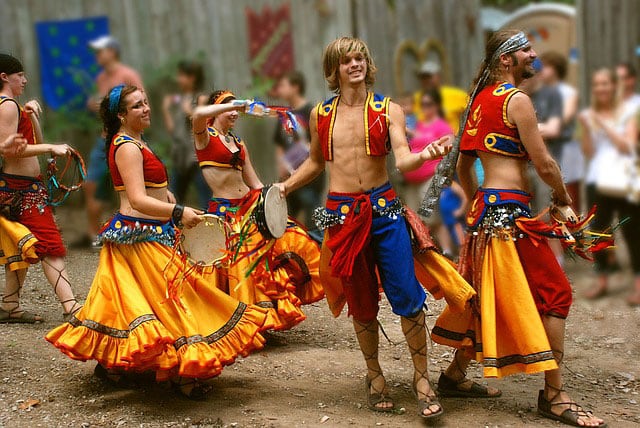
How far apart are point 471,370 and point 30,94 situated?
6.46 metres

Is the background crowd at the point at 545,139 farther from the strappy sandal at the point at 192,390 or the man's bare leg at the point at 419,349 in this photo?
the strappy sandal at the point at 192,390

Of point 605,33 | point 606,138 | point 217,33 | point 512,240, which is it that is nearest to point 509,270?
point 512,240

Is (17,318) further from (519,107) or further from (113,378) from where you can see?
(519,107)

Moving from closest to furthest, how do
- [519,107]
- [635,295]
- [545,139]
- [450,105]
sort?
[519,107], [635,295], [545,139], [450,105]

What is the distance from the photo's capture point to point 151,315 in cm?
422

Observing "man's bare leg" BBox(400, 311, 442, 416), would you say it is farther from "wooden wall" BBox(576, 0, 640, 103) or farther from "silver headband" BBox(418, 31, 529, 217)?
"wooden wall" BBox(576, 0, 640, 103)

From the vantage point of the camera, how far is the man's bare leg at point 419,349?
416 cm

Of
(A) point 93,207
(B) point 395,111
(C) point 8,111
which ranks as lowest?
(A) point 93,207

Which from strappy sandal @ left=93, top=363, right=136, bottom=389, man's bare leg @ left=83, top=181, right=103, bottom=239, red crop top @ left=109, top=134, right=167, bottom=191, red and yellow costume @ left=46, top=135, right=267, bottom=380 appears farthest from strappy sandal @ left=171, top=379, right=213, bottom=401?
man's bare leg @ left=83, top=181, right=103, bottom=239

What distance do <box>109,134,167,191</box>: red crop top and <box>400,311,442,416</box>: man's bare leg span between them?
1.48 meters

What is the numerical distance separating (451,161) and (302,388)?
1.51 meters

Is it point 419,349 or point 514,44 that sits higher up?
point 514,44

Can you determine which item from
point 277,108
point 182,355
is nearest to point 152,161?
point 277,108

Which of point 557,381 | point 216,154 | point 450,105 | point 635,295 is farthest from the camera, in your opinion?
point 450,105
